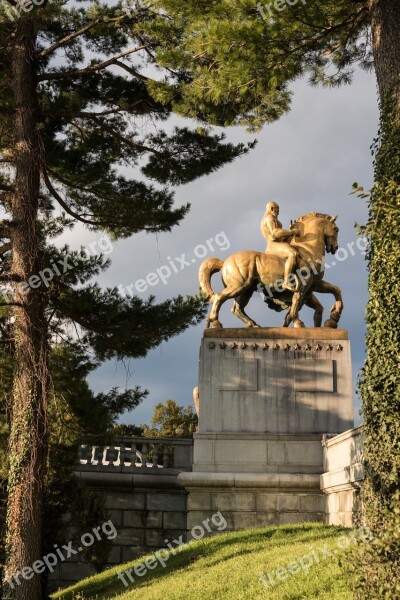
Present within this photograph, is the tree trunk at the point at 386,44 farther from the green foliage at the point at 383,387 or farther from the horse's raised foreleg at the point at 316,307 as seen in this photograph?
the horse's raised foreleg at the point at 316,307

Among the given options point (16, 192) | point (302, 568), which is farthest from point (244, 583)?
point (16, 192)

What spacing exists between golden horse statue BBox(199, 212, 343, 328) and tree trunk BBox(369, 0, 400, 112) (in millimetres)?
5656

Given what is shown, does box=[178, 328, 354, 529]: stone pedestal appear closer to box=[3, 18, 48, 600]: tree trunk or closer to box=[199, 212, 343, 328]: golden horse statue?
box=[199, 212, 343, 328]: golden horse statue

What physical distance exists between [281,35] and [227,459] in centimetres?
759

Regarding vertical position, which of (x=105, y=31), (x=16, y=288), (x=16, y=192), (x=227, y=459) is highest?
(x=105, y=31)

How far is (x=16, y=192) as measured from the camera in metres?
13.1

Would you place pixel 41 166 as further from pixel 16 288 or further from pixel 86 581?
pixel 86 581

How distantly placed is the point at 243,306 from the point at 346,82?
15.8ft

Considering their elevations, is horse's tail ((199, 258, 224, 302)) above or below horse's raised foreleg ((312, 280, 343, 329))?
above

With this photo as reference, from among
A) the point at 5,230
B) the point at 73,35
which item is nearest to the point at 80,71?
the point at 73,35

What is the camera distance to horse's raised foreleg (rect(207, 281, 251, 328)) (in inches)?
569

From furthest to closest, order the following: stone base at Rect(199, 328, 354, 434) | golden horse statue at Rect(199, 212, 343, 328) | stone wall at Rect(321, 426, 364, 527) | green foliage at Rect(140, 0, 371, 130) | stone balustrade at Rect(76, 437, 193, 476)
Answer: stone balustrade at Rect(76, 437, 193, 476)
golden horse statue at Rect(199, 212, 343, 328)
stone base at Rect(199, 328, 354, 434)
stone wall at Rect(321, 426, 364, 527)
green foliage at Rect(140, 0, 371, 130)

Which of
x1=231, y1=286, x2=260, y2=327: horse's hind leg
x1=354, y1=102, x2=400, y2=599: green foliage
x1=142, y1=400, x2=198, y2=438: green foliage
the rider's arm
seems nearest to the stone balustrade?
x1=231, y1=286, x2=260, y2=327: horse's hind leg

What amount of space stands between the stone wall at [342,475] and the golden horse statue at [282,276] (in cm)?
289
